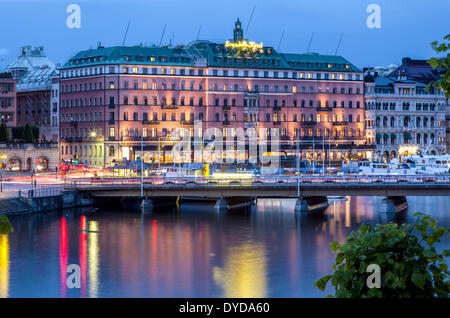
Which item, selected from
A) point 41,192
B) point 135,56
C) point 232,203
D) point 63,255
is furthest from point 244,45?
point 63,255

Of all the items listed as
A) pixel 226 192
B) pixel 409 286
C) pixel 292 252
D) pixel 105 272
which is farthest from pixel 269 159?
pixel 409 286

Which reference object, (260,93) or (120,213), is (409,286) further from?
(260,93)

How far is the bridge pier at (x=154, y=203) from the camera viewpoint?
84.7 meters

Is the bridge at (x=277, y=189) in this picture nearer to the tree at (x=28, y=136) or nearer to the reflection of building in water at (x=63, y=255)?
the reflection of building in water at (x=63, y=255)

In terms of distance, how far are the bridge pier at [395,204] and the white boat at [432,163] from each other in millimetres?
21689

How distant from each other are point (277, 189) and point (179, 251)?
84.0ft

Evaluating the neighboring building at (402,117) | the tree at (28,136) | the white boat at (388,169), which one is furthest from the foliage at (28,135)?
the neighboring building at (402,117)

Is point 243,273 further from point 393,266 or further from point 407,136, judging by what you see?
point 407,136

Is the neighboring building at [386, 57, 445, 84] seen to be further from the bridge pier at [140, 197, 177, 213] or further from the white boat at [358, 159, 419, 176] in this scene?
the bridge pier at [140, 197, 177, 213]

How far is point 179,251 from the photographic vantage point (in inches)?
2301

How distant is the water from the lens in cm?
4556

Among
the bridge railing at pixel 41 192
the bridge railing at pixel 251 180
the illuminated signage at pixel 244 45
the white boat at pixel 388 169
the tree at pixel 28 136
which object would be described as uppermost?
the illuminated signage at pixel 244 45

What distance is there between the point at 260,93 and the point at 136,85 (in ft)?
73.6

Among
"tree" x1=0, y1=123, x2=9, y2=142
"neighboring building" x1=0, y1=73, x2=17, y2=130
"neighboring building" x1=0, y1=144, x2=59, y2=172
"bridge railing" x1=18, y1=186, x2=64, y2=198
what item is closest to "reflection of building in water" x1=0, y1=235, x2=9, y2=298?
"bridge railing" x1=18, y1=186, x2=64, y2=198
